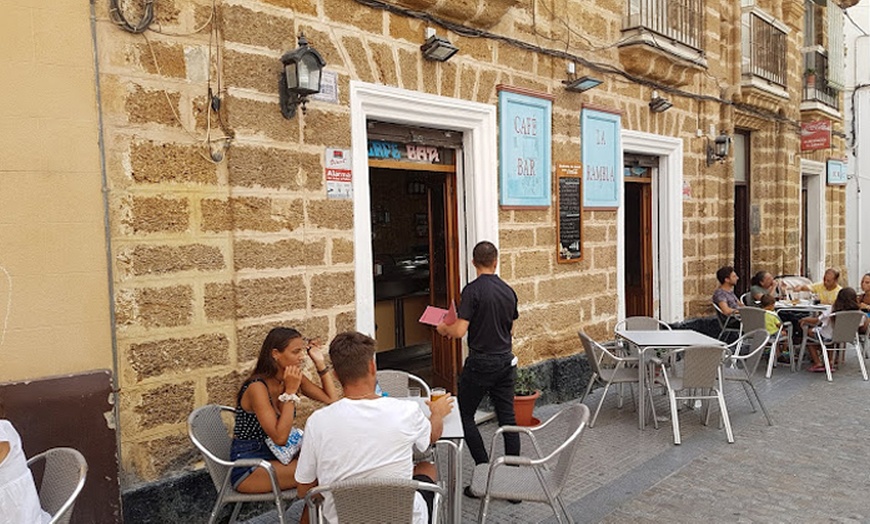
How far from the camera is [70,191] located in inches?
138

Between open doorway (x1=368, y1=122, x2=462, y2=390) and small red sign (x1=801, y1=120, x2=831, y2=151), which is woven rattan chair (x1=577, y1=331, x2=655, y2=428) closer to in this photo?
open doorway (x1=368, y1=122, x2=462, y2=390)

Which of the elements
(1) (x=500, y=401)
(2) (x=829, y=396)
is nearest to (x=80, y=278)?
(1) (x=500, y=401)

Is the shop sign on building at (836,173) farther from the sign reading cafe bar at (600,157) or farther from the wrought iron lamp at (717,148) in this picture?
the sign reading cafe bar at (600,157)

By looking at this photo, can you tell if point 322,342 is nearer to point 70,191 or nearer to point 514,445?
point 514,445

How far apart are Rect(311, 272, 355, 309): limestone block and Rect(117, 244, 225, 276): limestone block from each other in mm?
728

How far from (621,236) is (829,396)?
2.70 metres

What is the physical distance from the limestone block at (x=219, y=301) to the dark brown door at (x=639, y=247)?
6008 mm

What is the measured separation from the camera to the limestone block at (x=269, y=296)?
163 inches

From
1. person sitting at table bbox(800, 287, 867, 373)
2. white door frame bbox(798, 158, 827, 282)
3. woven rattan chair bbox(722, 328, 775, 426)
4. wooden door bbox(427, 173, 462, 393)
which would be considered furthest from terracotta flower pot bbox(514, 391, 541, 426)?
white door frame bbox(798, 158, 827, 282)

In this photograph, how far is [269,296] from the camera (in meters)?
4.30

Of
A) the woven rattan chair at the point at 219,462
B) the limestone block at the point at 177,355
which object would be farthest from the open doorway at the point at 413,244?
the woven rattan chair at the point at 219,462

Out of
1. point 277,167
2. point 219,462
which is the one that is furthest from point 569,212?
point 219,462

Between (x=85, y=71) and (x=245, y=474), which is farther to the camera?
(x=85, y=71)

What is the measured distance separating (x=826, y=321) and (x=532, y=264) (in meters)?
4.27
